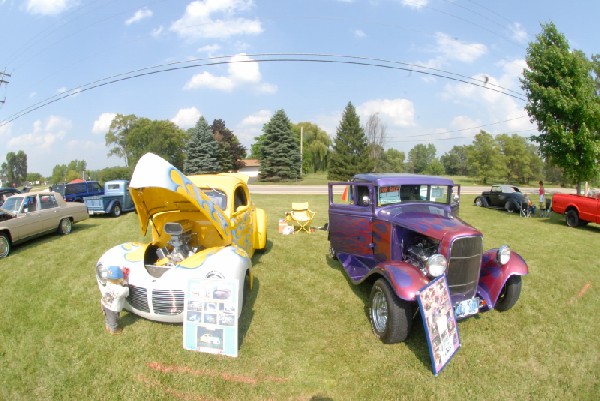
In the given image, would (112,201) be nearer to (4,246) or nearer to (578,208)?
(4,246)

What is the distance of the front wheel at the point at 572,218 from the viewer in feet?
Answer: 42.8

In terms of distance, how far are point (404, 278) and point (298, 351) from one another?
1.61 meters

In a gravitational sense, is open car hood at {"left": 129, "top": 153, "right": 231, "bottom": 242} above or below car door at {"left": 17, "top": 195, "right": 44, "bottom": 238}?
above

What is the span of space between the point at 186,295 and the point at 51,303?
328cm

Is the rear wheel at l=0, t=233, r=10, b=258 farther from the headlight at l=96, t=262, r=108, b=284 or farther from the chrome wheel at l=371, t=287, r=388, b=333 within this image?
the chrome wheel at l=371, t=287, r=388, b=333

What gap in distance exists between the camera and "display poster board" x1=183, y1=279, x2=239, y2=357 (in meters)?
4.00

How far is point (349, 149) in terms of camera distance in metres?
47.7

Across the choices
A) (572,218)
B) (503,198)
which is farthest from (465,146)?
(572,218)

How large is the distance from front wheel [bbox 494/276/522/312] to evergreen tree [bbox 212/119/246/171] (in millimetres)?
48018

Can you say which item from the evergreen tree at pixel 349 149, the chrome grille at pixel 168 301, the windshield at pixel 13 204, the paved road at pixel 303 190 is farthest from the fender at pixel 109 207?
the evergreen tree at pixel 349 149

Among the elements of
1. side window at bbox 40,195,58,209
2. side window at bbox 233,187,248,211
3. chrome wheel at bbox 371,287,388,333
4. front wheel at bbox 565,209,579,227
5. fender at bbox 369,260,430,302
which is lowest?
front wheel at bbox 565,209,579,227

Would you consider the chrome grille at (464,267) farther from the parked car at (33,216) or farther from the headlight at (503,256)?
the parked car at (33,216)

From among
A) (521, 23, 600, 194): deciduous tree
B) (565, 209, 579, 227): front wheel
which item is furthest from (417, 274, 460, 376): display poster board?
(521, 23, 600, 194): deciduous tree

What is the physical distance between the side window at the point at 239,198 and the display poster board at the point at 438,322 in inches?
150
